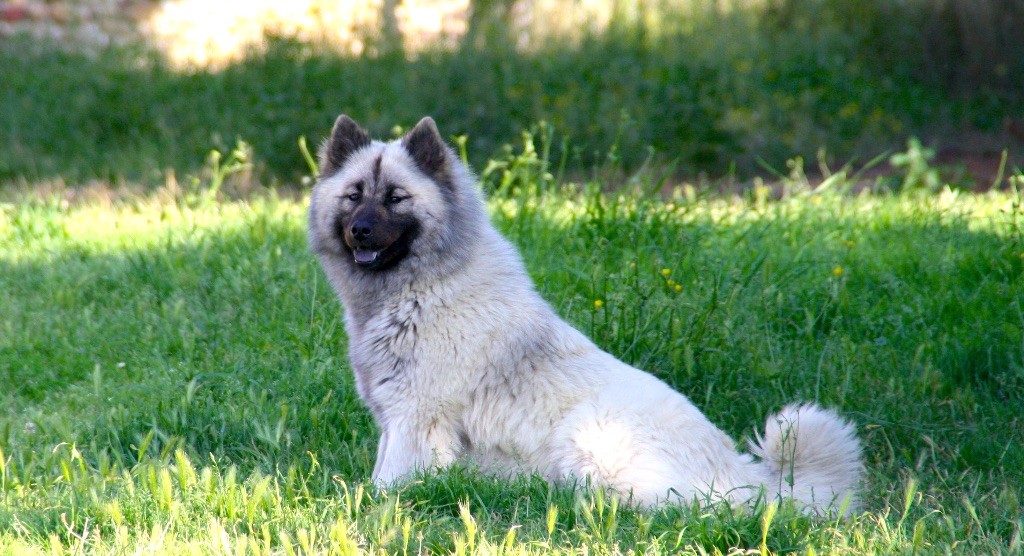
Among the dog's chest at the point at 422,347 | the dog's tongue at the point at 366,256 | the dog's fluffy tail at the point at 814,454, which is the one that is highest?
the dog's tongue at the point at 366,256

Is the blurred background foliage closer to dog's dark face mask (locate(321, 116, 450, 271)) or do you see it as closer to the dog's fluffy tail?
dog's dark face mask (locate(321, 116, 450, 271))

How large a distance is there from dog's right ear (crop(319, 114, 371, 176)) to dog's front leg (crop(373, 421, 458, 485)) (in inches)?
43.5

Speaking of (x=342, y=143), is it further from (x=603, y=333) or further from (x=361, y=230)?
(x=603, y=333)

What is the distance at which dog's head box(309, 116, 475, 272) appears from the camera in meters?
3.79

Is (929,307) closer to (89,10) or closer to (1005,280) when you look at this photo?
(1005,280)

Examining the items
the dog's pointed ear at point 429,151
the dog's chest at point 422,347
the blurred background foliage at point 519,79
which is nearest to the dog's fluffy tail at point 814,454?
the dog's chest at point 422,347

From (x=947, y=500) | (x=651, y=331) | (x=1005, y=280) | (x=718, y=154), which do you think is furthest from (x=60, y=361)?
(x=718, y=154)

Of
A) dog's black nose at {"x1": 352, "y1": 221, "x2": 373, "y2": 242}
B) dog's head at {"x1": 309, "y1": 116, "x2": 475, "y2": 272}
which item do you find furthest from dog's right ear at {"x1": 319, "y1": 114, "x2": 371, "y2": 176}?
dog's black nose at {"x1": 352, "y1": 221, "x2": 373, "y2": 242}

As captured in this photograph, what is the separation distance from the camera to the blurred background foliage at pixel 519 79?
9.21 metres

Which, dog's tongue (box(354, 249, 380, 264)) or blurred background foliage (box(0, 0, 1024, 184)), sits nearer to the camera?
dog's tongue (box(354, 249, 380, 264))

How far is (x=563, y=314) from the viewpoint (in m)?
4.89

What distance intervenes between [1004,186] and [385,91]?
541cm

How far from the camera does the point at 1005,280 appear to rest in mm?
5316

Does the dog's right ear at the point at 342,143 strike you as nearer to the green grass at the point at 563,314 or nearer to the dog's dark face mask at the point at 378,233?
the dog's dark face mask at the point at 378,233
